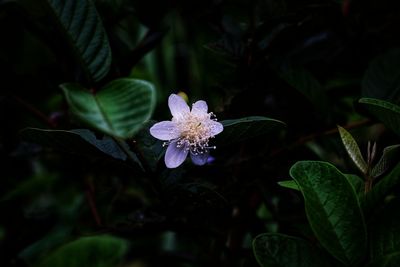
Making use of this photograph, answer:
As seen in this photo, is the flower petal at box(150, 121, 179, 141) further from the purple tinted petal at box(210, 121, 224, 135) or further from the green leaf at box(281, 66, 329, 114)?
the green leaf at box(281, 66, 329, 114)


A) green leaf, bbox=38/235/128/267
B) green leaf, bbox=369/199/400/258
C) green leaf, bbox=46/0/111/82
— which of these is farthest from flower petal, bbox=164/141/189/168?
green leaf, bbox=38/235/128/267

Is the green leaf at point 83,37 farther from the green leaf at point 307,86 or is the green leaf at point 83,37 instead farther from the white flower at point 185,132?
the green leaf at point 307,86

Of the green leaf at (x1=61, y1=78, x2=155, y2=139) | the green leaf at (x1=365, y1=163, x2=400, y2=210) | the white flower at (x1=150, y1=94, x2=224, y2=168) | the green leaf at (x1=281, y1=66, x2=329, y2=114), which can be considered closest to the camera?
the green leaf at (x1=61, y1=78, x2=155, y2=139)

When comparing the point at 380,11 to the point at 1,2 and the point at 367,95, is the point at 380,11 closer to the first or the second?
the point at 367,95

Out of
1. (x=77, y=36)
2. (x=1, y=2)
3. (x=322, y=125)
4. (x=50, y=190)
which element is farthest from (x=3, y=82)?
(x=50, y=190)

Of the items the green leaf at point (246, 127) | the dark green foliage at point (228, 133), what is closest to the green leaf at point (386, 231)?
the dark green foliage at point (228, 133)

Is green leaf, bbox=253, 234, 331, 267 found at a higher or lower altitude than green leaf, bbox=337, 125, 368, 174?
lower

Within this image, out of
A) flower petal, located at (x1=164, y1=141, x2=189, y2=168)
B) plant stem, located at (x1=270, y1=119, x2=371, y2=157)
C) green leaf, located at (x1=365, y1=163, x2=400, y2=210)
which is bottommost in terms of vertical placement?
plant stem, located at (x1=270, y1=119, x2=371, y2=157)
